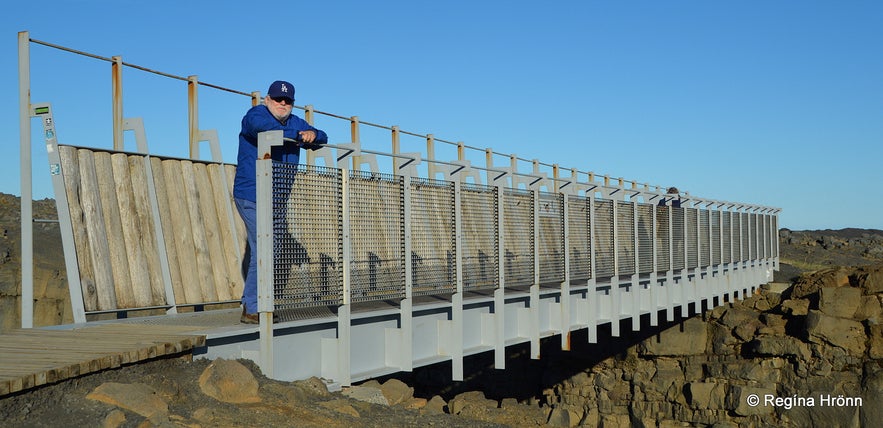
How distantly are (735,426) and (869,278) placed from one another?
5141 millimetres

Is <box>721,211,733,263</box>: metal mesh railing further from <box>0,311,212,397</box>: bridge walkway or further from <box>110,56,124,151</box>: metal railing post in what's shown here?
<box>0,311,212,397</box>: bridge walkway

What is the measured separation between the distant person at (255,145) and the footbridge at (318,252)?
0.30m

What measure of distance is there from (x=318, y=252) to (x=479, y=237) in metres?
3.80

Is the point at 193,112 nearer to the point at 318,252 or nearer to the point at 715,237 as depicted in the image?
the point at 318,252

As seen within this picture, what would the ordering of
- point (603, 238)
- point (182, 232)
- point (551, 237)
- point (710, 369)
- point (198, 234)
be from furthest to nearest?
point (710, 369), point (603, 238), point (551, 237), point (198, 234), point (182, 232)

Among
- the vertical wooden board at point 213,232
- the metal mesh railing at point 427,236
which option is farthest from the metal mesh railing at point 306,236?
the vertical wooden board at point 213,232

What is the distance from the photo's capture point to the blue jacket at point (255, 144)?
29.6 ft

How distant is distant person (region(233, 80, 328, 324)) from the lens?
8914mm

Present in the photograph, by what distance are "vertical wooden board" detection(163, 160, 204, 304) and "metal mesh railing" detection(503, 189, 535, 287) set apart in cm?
403

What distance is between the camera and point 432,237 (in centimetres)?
1133

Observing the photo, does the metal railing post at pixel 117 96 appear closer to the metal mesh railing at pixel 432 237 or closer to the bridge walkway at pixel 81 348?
the bridge walkway at pixel 81 348

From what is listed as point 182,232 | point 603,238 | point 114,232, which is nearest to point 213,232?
point 182,232

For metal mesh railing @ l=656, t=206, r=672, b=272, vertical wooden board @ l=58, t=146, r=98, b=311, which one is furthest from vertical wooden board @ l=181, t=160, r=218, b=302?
metal mesh railing @ l=656, t=206, r=672, b=272

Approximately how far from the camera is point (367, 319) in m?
10.1
